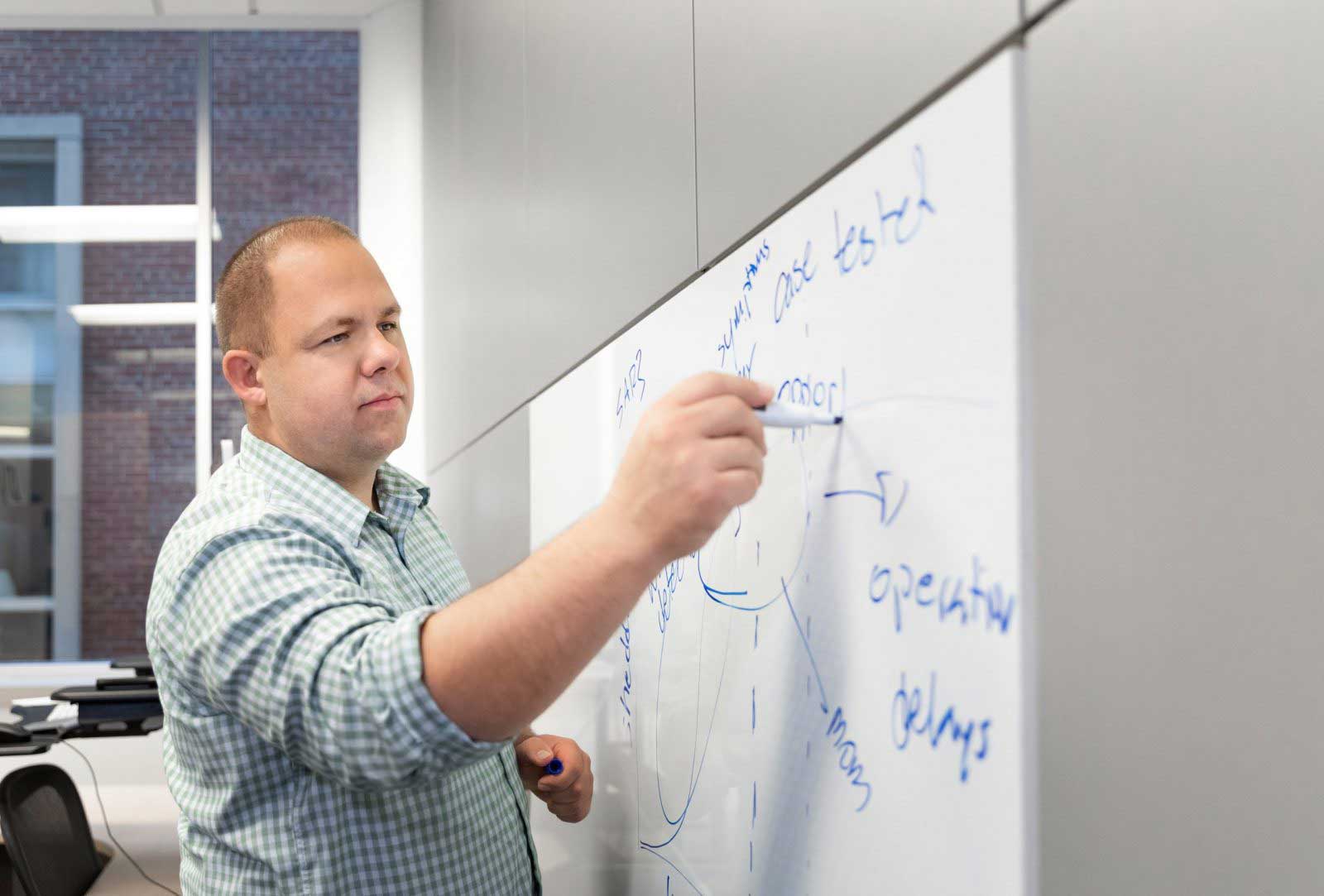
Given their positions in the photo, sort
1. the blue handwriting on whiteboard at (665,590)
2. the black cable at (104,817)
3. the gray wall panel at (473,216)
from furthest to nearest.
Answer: the black cable at (104,817) < the gray wall panel at (473,216) < the blue handwriting on whiteboard at (665,590)

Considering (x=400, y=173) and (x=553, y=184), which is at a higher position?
(x=400, y=173)

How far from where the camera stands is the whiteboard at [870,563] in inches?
20.1

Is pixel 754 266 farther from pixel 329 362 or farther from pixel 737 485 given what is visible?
pixel 329 362

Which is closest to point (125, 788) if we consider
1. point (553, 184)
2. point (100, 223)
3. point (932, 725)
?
point (100, 223)

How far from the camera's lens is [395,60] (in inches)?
171

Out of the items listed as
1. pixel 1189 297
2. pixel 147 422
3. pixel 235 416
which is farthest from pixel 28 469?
pixel 1189 297

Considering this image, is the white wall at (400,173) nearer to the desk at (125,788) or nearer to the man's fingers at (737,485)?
the desk at (125,788)

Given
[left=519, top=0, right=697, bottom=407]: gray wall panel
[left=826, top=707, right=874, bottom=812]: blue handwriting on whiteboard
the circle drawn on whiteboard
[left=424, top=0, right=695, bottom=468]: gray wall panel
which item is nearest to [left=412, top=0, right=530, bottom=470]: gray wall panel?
[left=424, top=0, right=695, bottom=468]: gray wall panel

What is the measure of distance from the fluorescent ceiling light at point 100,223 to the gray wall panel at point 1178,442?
4.88m

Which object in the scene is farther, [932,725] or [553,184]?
[553,184]

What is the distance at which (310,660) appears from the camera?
77 centimetres

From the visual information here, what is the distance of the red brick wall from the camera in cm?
462

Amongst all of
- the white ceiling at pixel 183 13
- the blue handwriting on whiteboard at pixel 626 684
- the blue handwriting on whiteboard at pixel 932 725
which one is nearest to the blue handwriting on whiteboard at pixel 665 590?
the blue handwriting on whiteboard at pixel 626 684

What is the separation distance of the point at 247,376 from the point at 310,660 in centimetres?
49
